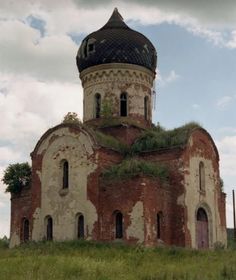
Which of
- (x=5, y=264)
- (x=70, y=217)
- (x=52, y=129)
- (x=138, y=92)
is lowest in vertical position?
(x=5, y=264)

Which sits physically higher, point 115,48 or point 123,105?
point 115,48

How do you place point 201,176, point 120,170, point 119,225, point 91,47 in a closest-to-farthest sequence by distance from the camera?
point 119,225 < point 120,170 < point 201,176 < point 91,47

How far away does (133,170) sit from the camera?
26500 mm

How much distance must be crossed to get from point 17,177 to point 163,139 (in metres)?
8.55

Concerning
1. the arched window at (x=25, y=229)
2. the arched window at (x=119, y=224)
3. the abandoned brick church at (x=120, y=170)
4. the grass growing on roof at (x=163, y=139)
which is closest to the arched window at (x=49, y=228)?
the abandoned brick church at (x=120, y=170)

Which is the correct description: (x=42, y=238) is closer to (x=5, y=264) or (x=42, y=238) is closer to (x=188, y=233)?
(x=188, y=233)

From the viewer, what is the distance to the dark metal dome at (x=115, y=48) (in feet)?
105

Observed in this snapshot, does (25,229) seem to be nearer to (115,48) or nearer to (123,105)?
(123,105)

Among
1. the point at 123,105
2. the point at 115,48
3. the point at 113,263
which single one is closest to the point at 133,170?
the point at 123,105

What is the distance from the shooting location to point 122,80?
32.2 metres

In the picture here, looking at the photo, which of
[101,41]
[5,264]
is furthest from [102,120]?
[5,264]

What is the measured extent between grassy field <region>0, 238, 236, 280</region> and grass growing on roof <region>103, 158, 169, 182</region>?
344 cm

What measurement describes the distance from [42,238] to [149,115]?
965 cm

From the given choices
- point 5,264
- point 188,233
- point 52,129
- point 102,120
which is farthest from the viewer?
point 102,120
